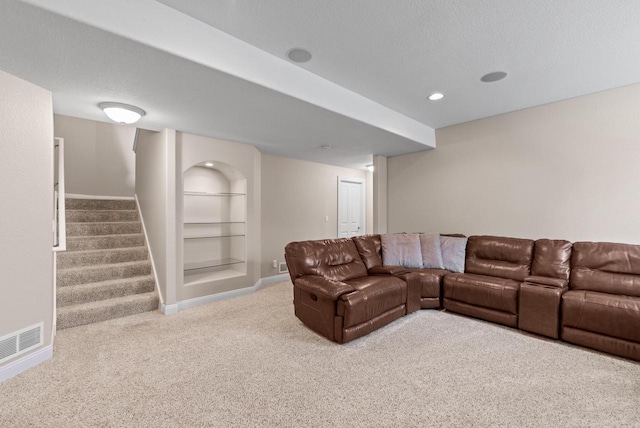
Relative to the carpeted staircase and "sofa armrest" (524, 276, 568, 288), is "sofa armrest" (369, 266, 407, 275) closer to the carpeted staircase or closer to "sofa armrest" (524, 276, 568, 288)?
"sofa armrest" (524, 276, 568, 288)

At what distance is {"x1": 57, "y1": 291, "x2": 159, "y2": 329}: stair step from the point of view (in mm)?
3078

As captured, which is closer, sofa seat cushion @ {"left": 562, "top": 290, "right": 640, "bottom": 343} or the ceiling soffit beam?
the ceiling soffit beam

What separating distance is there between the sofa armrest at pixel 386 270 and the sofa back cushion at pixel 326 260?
0.12 metres

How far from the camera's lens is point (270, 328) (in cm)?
307

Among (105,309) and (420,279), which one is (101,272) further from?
(420,279)

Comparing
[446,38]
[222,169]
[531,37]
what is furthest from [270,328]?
[531,37]

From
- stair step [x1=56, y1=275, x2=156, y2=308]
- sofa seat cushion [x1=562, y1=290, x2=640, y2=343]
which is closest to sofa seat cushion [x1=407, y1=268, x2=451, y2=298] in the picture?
sofa seat cushion [x1=562, y1=290, x2=640, y2=343]

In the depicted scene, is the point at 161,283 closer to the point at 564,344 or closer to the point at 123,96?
the point at 123,96

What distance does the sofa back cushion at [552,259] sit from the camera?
10.5ft

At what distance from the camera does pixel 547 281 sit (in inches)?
117

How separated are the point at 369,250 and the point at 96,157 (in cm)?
602

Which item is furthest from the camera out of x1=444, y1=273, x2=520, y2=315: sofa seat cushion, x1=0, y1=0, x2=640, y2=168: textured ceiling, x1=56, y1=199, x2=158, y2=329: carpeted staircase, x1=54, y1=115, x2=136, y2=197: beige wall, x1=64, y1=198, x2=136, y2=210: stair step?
x1=54, y1=115, x2=136, y2=197: beige wall

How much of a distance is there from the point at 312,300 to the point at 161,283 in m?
2.24

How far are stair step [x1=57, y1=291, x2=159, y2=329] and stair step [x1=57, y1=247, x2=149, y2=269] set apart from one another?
69 cm
